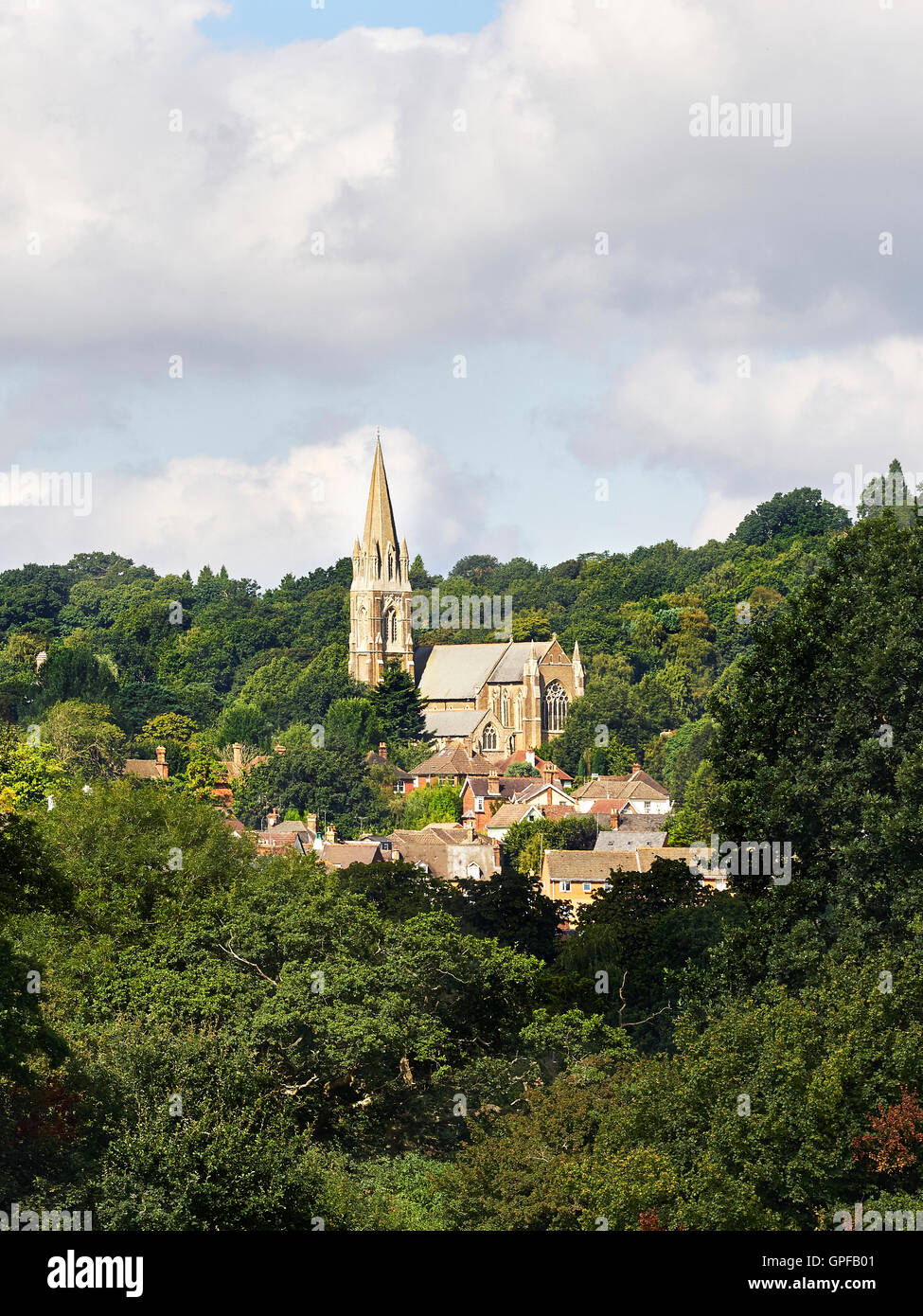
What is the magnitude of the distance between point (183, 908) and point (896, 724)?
1448 cm

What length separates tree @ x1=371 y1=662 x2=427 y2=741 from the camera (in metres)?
113

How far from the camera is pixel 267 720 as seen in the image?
112 meters

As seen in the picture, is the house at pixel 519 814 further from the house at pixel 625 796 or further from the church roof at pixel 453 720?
the church roof at pixel 453 720

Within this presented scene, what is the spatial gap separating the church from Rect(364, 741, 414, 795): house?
15.5m

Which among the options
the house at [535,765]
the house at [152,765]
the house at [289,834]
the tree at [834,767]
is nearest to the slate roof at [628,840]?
the house at [289,834]

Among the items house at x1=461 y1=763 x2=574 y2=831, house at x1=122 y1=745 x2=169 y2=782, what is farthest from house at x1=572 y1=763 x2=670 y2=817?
house at x1=122 y1=745 x2=169 y2=782

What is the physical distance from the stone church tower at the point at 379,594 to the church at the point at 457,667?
0.08m

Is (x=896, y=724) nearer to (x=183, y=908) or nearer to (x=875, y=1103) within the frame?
(x=875, y=1103)

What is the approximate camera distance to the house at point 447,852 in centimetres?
6494

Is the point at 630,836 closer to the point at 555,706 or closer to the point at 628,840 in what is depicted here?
the point at 628,840

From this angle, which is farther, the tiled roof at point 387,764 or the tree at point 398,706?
the tree at point 398,706

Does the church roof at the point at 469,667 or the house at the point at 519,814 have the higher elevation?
the church roof at the point at 469,667

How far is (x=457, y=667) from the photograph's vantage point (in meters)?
129
